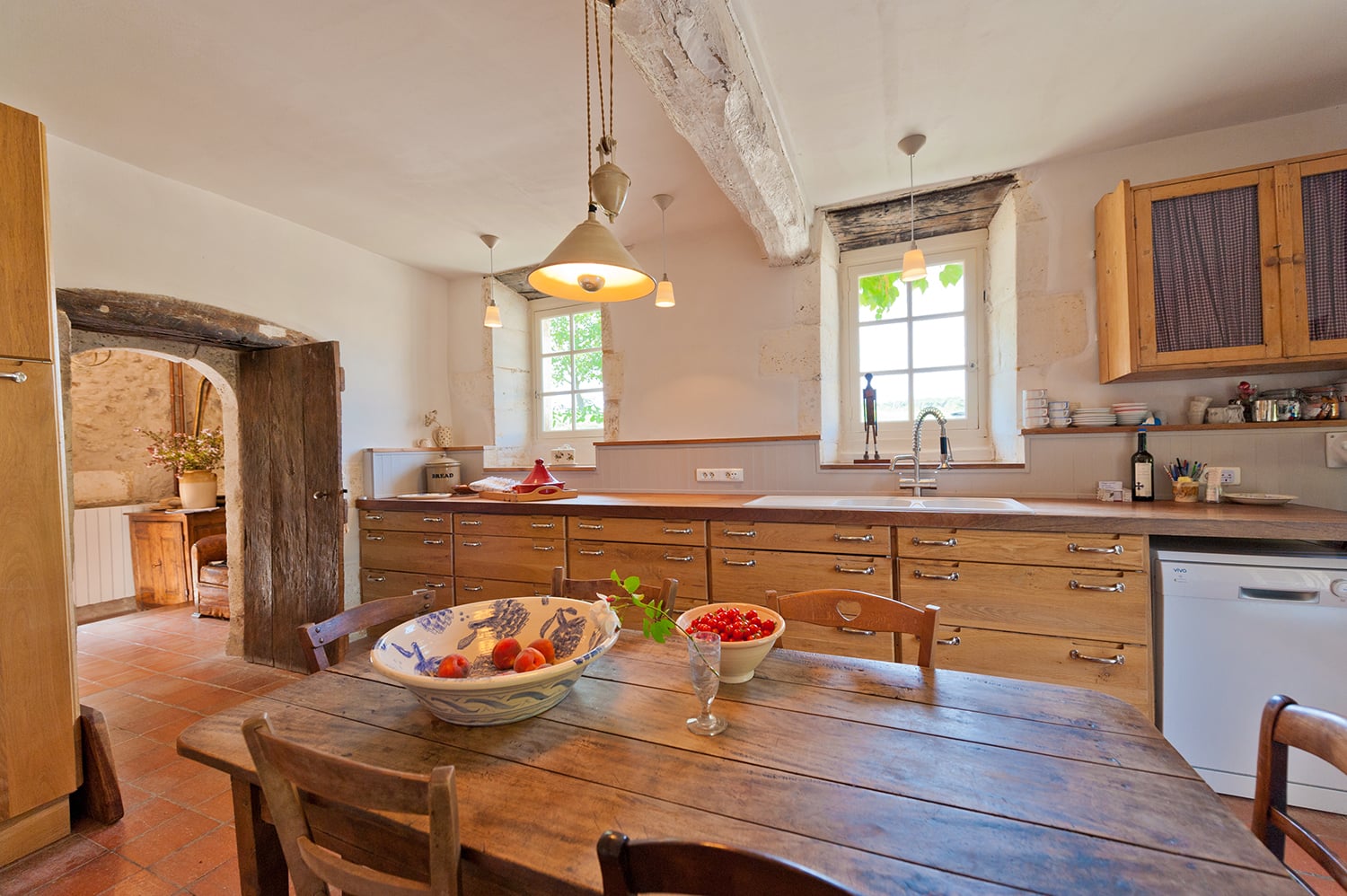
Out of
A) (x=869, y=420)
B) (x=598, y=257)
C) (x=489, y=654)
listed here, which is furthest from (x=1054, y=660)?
(x=598, y=257)

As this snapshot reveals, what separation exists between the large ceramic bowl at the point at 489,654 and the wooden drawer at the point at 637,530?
1315 millimetres

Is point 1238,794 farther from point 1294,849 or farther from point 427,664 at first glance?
point 427,664

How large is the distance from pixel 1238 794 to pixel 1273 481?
4.26 feet

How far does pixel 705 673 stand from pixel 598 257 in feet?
3.25

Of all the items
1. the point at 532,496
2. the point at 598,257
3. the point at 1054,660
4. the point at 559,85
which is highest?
the point at 559,85

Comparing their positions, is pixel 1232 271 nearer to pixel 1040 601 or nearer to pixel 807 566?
pixel 1040 601

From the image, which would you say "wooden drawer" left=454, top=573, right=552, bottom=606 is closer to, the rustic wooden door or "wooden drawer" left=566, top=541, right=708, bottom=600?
"wooden drawer" left=566, top=541, right=708, bottom=600

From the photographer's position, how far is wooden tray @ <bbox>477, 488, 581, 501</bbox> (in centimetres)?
310

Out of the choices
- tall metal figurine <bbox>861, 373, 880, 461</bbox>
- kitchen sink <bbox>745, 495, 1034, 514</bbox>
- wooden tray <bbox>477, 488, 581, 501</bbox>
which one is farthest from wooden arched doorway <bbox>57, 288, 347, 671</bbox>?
tall metal figurine <bbox>861, 373, 880, 461</bbox>

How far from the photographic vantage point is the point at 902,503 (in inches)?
100

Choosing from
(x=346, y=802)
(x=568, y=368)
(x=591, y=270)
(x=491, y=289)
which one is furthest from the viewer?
(x=568, y=368)

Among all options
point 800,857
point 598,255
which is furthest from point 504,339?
point 800,857

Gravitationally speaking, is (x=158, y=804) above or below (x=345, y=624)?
below

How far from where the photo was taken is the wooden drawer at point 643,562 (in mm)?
2553
